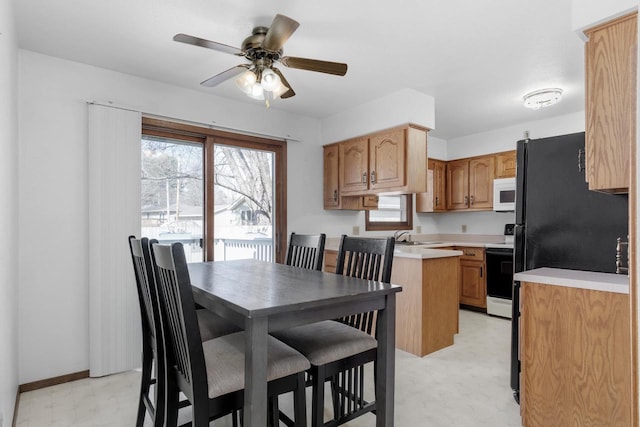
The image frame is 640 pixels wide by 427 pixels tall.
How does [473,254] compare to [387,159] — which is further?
[473,254]

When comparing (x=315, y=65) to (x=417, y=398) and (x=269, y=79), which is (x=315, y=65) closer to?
(x=269, y=79)

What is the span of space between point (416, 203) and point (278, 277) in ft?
11.8

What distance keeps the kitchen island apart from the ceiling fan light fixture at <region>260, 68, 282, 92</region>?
1.79m

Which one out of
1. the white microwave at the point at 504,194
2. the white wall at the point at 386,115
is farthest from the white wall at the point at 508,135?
the white wall at the point at 386,115

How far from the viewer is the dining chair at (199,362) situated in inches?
49.9

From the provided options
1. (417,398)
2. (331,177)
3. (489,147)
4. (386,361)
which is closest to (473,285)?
(489,147)

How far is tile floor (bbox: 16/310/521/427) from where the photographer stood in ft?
6.72

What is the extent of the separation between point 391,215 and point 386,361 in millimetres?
3396

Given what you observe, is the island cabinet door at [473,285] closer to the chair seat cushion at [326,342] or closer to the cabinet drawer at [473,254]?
the cabinet drawer at [473,254]

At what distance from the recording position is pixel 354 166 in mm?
3850

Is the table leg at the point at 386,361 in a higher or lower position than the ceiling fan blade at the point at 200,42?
lower

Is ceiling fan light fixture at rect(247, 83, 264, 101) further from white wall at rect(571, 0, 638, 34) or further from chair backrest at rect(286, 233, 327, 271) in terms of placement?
white wall at rect(571, 0, 638, 34)

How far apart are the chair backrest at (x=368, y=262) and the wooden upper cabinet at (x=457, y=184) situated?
3235 millimetres

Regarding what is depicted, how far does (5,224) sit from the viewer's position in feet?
5.62
